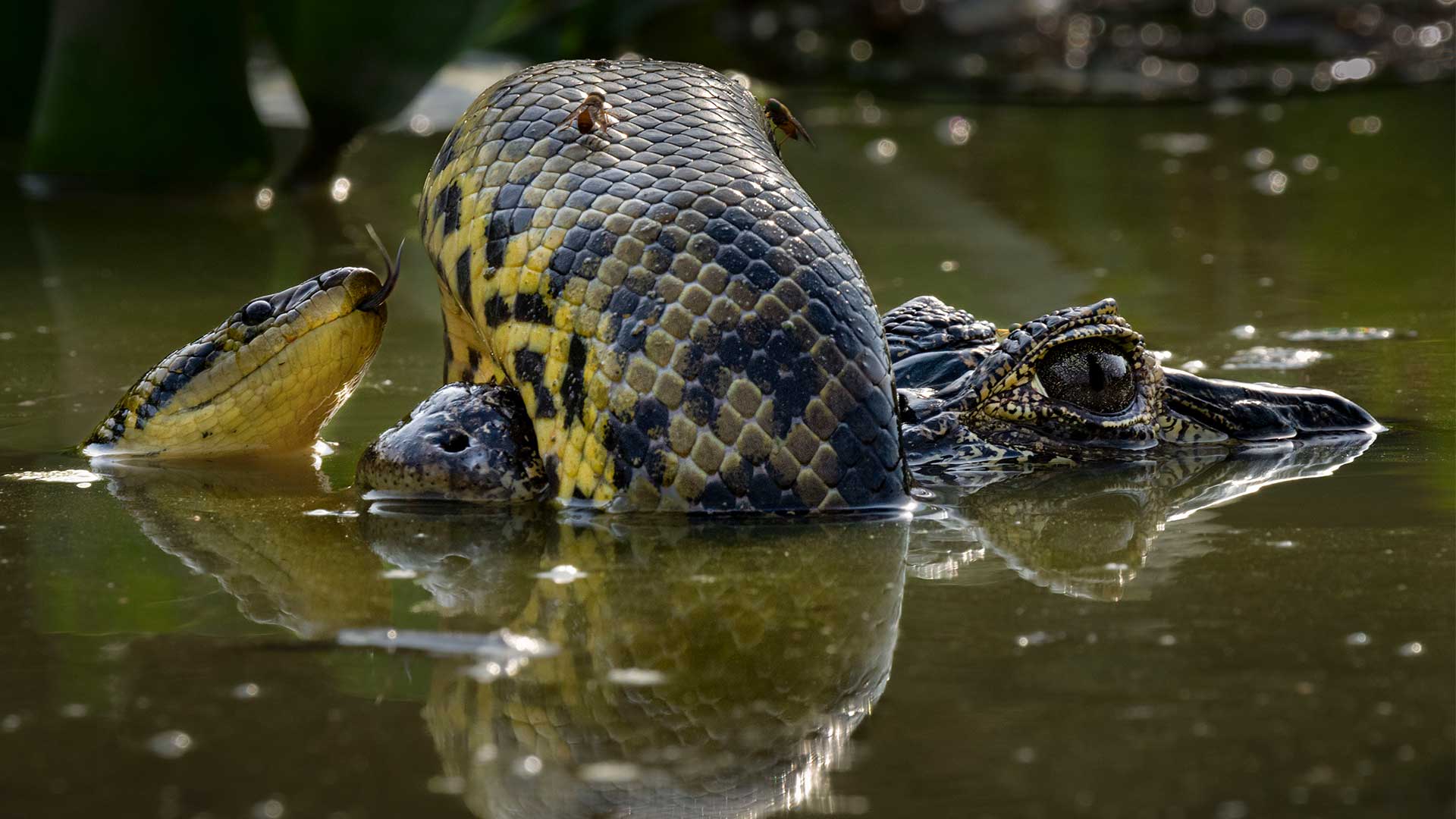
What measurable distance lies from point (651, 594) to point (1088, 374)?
4.37 ft

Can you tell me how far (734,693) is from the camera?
8.67 ft

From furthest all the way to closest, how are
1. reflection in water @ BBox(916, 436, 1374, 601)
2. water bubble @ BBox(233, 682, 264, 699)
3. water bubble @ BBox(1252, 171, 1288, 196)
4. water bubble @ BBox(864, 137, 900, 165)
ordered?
water bubble @ BBox(864, 137, 900, 165)
water bubble @ BBox(1252, 171, 1288, 196)
reflection in water @ BBox(916, 436, 1374, 601)
water bubble @ BBox(233, 682, 264, 699)

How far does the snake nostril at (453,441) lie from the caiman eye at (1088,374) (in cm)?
123

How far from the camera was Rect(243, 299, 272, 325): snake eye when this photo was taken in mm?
4297

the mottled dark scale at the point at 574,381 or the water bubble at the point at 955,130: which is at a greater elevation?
the mottled dark scale at the point at 574,381

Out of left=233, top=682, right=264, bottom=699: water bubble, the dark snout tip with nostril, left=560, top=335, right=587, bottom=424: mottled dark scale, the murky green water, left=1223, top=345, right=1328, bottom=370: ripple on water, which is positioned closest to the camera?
the murky green water

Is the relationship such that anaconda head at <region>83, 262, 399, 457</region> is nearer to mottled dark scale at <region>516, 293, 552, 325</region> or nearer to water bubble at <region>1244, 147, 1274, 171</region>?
mottled dark scale at <region>516, 293, 552, 325</region>

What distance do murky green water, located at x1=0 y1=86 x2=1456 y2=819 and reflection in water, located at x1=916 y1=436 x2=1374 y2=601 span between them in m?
0.01

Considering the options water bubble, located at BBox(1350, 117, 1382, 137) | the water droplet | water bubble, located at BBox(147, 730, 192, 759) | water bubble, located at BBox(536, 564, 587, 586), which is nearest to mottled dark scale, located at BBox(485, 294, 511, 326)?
water bubble, located at BBox(536, 564, 587, 586)

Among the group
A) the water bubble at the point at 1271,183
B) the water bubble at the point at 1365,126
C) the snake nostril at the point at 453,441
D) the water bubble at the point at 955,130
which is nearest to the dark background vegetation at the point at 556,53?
the water bubble at the point at 955,130

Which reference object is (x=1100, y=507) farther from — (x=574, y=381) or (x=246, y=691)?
(x=246, y=691)

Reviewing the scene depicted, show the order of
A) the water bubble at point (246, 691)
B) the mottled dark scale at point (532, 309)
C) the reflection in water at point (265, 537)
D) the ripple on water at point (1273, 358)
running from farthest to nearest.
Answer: the ripple on water at point (1273, 358) → the mottled dark scale at point (532, 309) → the reflection in water at point (265, 537) → the water bubble at point (246, 691)

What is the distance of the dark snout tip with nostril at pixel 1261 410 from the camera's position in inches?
166

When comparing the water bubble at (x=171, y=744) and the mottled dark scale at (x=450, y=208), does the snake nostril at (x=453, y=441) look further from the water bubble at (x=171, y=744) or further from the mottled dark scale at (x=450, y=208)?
the water bubble at (x=171, y=744)
